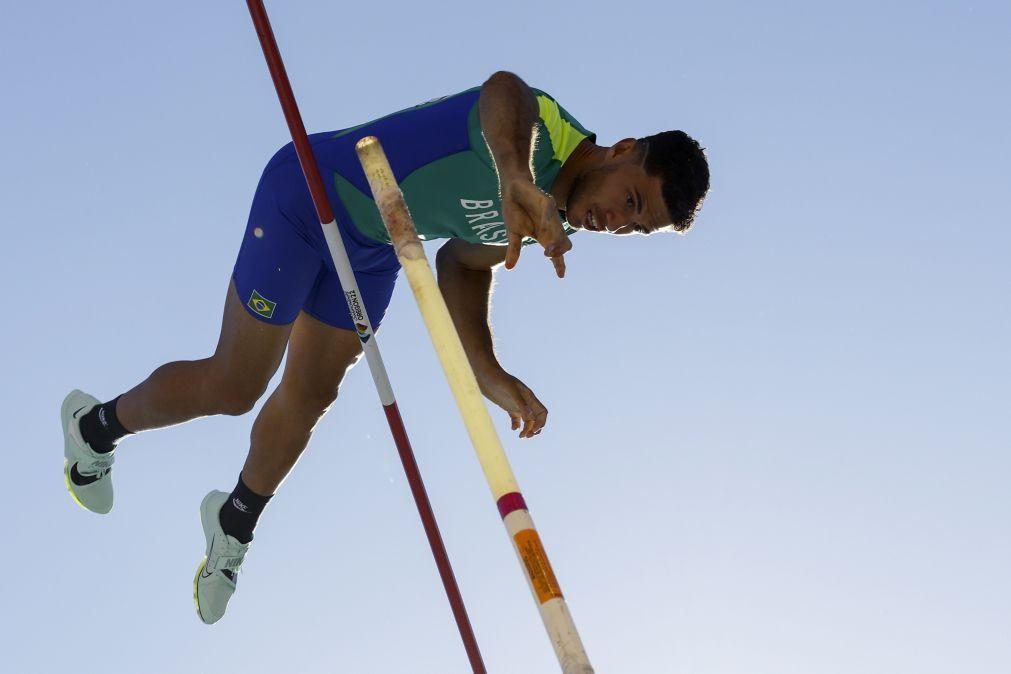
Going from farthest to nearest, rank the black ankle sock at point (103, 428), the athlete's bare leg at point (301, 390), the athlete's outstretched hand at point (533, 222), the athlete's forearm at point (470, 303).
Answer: the black ankle sock at point (103, 428) < the athlete's bare leg at point (301, 390) < the athlete's forearm at point (470, 303) < the athlete's outstretched hand at point (533, 222)

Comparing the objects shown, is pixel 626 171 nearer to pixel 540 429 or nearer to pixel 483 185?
pixel 483 185

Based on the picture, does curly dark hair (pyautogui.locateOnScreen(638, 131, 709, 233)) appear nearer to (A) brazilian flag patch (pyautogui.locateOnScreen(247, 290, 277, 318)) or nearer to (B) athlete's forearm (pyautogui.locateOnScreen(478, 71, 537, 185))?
(B) athlete's forearm (pyautogui.locateOnScreen(478, 71, 537, 185))

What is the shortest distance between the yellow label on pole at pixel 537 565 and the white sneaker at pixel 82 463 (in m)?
3.32

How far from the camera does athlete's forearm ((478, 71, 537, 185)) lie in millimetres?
3469

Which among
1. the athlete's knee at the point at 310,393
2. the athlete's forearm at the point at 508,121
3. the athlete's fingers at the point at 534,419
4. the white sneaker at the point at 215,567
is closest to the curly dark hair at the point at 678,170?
the athlete's forearm at the point at 508,121

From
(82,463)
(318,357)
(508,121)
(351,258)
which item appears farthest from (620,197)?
(82,463)

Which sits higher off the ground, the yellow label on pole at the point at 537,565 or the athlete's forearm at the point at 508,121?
the athlete's forearm at the point at 508,121

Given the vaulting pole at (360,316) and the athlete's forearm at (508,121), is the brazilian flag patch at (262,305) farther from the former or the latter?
the athlete's forearm at (508,121)

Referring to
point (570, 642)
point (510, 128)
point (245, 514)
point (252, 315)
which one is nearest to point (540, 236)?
point (510, 128)

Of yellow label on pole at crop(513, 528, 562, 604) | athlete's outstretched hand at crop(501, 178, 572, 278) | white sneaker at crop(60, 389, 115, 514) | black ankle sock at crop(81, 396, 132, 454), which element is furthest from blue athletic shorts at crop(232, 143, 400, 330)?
yellow label on pole at crop(513, 528, 562, 604)

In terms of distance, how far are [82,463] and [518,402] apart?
221 cm

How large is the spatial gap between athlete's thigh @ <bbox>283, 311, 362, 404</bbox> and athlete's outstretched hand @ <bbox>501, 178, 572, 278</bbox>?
206 centimetres

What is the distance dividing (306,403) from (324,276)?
0.56 meters

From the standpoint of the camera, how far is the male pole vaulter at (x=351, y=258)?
13.6ft
